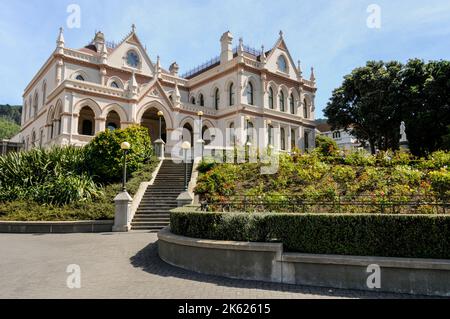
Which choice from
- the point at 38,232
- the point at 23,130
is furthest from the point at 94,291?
the point at 23,130

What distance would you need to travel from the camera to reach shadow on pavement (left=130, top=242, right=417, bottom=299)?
6.17m

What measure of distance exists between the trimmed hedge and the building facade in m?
22.2

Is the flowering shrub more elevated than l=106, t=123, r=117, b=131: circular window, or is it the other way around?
l=106, t=123, r=117, b=131: circular window

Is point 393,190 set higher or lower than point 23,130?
lower

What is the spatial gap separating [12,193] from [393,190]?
55.7 ft

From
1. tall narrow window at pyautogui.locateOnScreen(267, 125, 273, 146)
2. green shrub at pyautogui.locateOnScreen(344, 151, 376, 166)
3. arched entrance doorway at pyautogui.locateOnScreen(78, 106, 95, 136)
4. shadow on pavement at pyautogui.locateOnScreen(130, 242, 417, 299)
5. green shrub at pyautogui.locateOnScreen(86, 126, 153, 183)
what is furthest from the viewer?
tall narrow window at pyautogui.locateOnScreen(267, 125, 273, 146)

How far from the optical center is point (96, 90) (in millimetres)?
28047

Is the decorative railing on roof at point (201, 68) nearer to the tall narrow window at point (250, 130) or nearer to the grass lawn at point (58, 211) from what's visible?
the tall narrow window at point (250, 130)

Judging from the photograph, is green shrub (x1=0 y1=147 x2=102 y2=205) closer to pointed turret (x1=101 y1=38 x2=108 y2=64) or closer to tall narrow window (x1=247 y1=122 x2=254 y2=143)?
pointed turret (x1=101 y1=38 x2=108 y2=64)

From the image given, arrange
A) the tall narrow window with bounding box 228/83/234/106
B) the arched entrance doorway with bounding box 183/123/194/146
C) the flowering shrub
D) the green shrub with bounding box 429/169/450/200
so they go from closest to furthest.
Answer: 1. the green shrub with bounding box 429/169/450/200
2. the flowering shrub
3. the arched entrance doorway with bounding box 183/123/194/146
4. the tall narrow window with bounding box 228/83/234/106

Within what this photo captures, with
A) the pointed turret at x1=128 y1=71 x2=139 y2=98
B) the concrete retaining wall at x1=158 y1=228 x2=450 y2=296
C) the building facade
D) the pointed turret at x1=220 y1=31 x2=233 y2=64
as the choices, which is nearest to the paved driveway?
the concrete retaining wall at x1=158 y1=228 x2=450 y2=296

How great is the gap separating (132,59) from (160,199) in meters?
24.7

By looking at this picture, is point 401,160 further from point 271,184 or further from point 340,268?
point 340,268

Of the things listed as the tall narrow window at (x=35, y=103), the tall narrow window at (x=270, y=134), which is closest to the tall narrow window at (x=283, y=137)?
the tall narrow window at (x=270, y=134)
